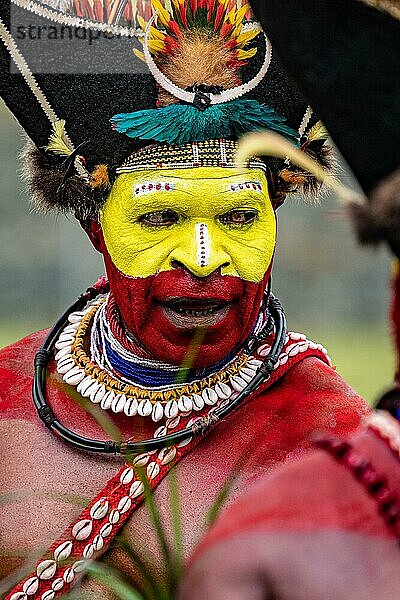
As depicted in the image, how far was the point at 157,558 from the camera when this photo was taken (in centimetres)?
224

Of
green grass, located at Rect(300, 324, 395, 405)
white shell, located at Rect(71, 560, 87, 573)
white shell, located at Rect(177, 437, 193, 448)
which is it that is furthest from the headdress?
green grass, located at Rect(300, 324, 395, 405)

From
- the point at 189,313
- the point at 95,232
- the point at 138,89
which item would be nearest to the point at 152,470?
the point at 189,313

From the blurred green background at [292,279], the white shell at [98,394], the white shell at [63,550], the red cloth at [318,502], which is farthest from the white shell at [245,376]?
the blurred green background at [292,279]

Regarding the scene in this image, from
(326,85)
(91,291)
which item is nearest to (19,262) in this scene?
(91,291)

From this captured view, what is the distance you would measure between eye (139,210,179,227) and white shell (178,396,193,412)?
39cm

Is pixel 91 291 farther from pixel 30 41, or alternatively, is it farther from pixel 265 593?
pixel 265 593

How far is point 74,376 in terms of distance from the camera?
2490 millimetres

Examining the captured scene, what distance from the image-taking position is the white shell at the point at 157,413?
7.81ft

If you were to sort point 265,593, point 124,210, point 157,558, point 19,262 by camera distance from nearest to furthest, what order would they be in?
point 265,593, point 157,558, point 124,210, point 19,262

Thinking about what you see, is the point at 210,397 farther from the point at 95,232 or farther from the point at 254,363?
the point at 95,232

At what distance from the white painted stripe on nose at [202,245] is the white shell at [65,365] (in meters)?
0.43

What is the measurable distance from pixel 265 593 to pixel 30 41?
1650 mm

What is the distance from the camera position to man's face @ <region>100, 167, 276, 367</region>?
92.3 inches

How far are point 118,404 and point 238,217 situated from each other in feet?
1.65
